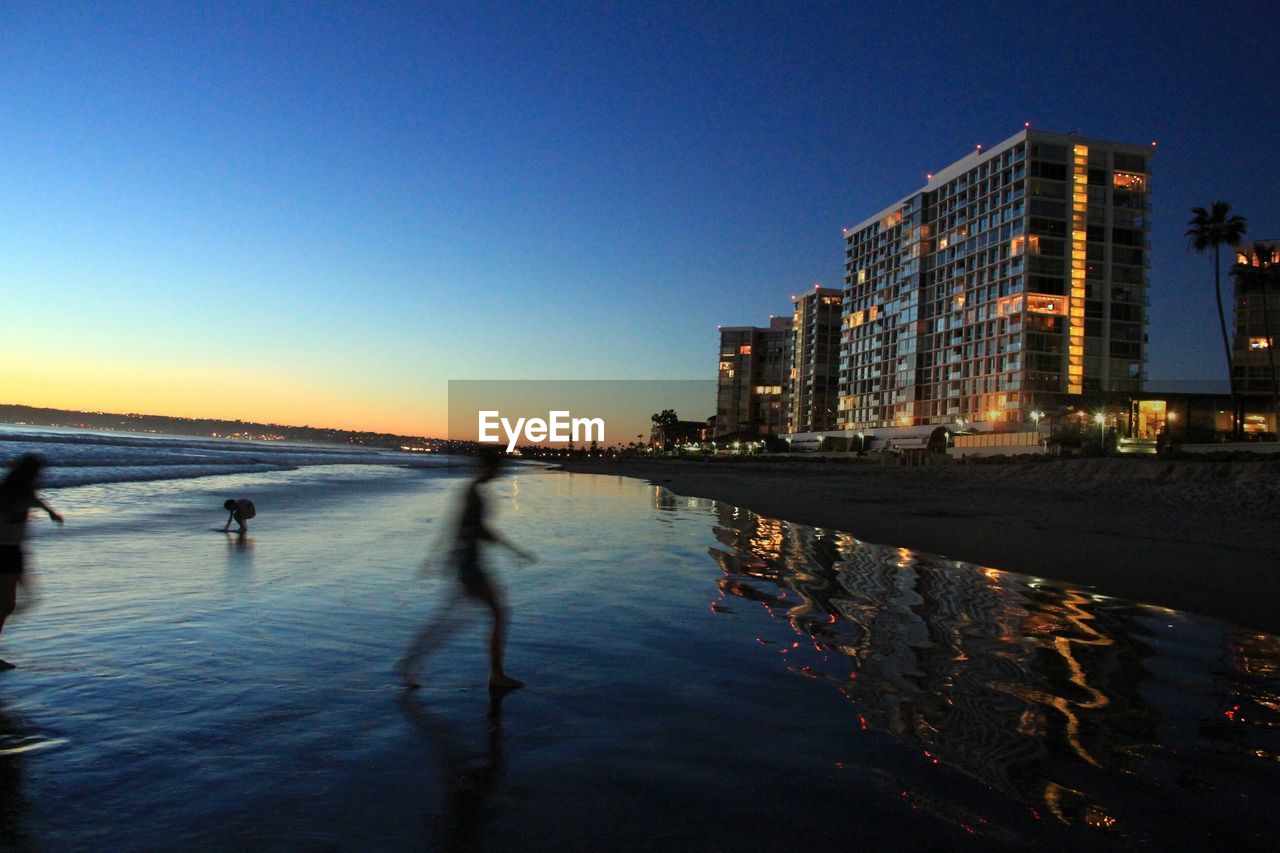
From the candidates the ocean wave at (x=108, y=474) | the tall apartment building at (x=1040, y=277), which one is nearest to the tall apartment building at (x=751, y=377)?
the tall apartment building at (x=1040, y=277)

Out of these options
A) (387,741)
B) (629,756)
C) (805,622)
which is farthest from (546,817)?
(805,622)

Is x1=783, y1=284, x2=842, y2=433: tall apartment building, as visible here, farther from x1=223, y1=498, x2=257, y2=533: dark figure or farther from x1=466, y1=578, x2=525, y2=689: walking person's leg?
x1=466, y1=578, x2=525, y2=689: walking person's leg

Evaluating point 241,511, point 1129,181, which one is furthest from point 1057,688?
point 1129,181

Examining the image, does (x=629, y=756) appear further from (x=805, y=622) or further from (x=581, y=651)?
(x=805, y=622)

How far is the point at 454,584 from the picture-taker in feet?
21.2

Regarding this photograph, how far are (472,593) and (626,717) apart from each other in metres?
1.62

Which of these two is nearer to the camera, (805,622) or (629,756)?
(629,756)

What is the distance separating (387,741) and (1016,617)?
7.38 meters

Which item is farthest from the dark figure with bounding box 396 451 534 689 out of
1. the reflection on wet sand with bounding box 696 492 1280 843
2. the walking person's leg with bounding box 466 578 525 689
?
the reflection on wet sand with bounding box 696 492 1280 843

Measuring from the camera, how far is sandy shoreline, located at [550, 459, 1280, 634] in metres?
11.6

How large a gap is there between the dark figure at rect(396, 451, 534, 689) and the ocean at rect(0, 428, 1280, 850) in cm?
17

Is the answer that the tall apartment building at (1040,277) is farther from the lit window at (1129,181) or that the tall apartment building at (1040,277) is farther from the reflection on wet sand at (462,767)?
the reflection on wet sand at (462,767)

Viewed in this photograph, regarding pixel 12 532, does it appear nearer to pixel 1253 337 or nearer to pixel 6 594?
pixel 6 594

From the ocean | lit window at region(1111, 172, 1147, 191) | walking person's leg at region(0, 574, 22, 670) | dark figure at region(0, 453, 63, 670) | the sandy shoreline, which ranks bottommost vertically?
the ocean
